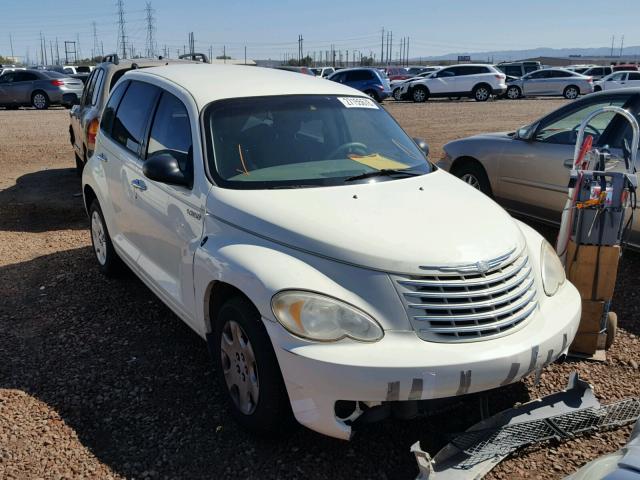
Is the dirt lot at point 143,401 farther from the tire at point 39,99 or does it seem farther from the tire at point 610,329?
the tire at point 39,99

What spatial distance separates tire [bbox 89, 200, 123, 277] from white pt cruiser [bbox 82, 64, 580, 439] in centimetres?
90

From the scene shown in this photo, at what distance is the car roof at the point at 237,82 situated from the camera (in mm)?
4109

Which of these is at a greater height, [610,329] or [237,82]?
[237,82]

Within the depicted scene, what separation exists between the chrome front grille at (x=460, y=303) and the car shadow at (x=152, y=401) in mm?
388

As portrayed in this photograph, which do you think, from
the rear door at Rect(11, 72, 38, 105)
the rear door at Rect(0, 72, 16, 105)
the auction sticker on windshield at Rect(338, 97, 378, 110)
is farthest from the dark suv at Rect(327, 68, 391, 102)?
the auction sticker on windshield at Rect(338, 97, 378, 110)


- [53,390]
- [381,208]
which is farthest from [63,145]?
[381,208]

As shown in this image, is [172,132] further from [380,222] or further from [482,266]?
[482,266]

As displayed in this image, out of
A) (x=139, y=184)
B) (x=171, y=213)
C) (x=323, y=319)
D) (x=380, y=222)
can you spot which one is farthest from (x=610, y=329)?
(x=139, y=184)

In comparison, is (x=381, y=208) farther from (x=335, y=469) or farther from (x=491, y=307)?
(x=335, y=469)

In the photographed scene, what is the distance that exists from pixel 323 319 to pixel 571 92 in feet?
104

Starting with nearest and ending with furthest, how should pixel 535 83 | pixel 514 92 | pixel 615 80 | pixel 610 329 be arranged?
pixel 610 329
pixel 615 80
pixel 535 83
pixel 514 92

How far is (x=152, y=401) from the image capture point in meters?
3.65

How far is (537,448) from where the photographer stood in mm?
3215

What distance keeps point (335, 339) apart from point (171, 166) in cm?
159
